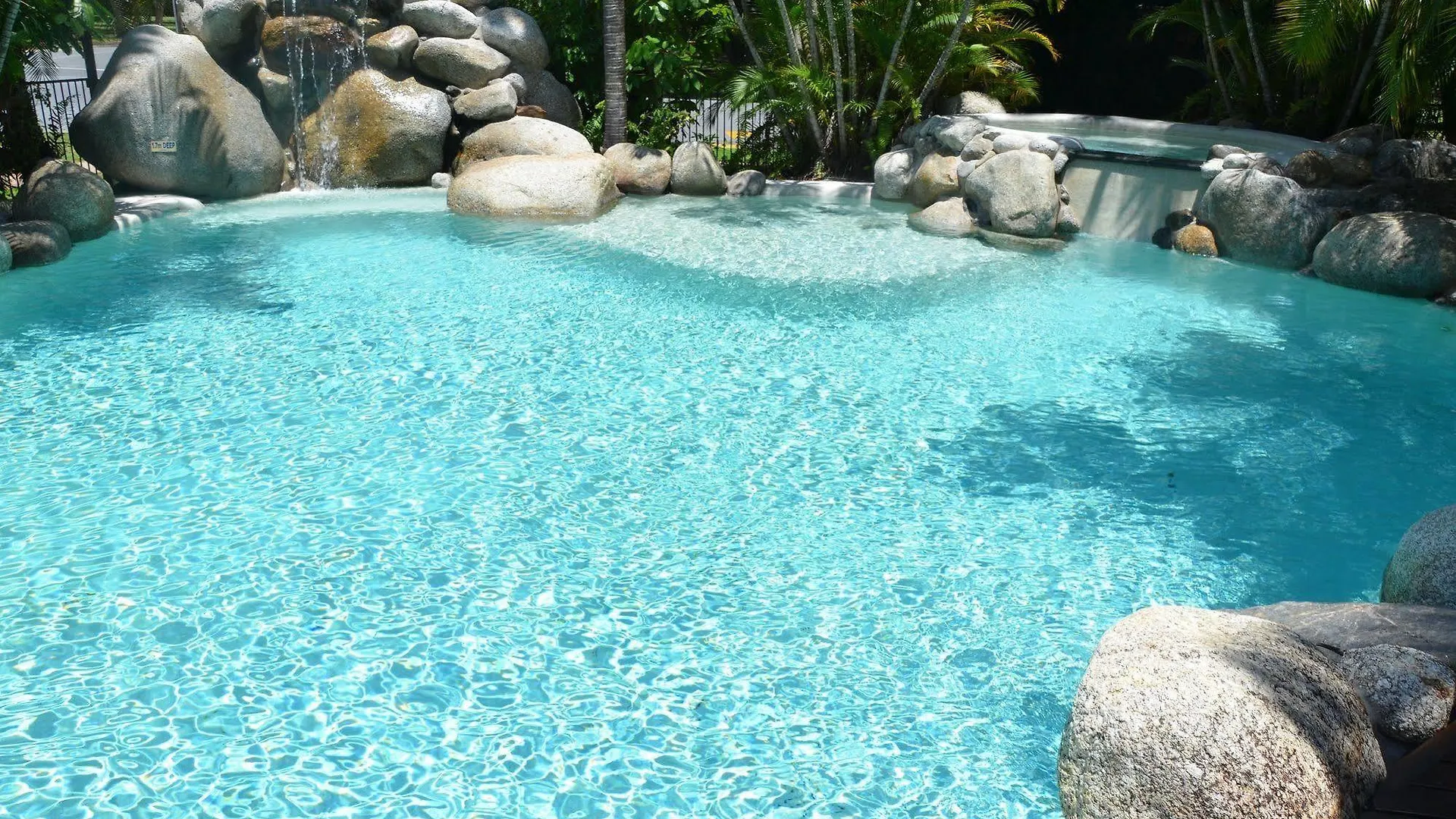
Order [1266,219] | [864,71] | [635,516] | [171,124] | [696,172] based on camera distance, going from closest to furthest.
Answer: [635,516], [1266,219], [171,124], [696,172], [864,71]

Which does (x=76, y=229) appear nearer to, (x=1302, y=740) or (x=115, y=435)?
(x=115, y=435)

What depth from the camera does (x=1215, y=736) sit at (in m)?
3.65

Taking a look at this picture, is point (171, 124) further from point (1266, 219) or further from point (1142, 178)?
point (1266, 219)

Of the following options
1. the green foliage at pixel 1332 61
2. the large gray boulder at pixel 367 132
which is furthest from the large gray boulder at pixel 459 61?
the green foliage at pixel 1332 61

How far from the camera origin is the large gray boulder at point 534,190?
14.2 m

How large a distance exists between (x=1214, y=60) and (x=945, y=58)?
420 cm

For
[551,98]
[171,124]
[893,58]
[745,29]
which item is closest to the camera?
[171,124]

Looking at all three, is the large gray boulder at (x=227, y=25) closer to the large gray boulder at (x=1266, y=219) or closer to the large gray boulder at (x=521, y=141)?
the large gray boulder at (x=521, y=141)

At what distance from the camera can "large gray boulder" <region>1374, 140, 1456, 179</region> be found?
41.6 ft

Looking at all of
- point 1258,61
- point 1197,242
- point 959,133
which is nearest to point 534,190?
point 959,133

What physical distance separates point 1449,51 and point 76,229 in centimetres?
1405

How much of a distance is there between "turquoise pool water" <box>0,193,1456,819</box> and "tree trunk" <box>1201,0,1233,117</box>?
6574 mm

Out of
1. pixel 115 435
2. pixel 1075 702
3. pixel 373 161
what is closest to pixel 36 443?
pixel 115 435

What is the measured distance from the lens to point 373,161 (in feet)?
53.5
